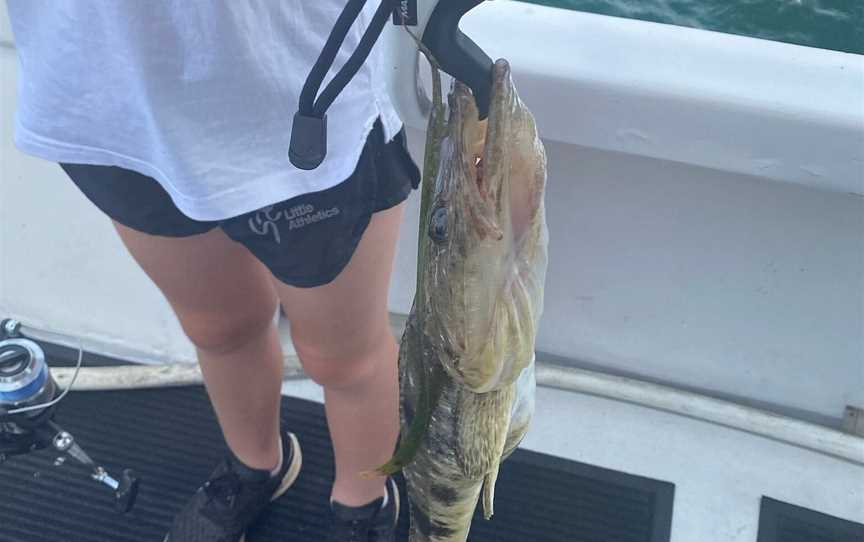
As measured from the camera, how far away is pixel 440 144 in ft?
2.55

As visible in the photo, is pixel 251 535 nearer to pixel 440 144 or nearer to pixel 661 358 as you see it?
pixel 661 358

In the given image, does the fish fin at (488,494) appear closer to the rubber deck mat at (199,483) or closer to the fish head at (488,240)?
the fish head at (488,240)

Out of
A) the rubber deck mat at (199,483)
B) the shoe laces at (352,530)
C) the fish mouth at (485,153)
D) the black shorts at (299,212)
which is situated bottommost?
the rubber deck mat at (199,483)

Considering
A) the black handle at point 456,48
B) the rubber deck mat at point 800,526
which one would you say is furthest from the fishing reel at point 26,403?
the rubber deck mat at point 800,526

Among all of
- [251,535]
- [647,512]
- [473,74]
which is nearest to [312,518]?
[251,535]

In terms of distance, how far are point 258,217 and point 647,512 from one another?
1.29 meters

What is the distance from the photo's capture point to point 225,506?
5.66 ft

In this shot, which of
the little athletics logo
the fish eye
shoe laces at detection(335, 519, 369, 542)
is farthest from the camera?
shoe laces at detection(335, 519, 369, 542)

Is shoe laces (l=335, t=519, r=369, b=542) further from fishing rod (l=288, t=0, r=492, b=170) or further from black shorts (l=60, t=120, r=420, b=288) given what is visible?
fishing rod (l=288, t=0, r=492, b=170)

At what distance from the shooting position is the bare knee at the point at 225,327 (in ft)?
4.50

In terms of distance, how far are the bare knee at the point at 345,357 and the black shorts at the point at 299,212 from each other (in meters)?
0.17

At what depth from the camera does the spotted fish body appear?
2.46 feet

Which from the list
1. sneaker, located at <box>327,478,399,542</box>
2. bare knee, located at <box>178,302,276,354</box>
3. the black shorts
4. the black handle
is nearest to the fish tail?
the black shorts

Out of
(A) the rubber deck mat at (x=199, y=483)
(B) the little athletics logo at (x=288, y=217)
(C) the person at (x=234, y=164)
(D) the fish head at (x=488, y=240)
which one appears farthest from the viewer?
(A) the rubber deck mat at (x=199, y=483)
